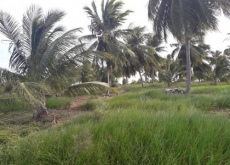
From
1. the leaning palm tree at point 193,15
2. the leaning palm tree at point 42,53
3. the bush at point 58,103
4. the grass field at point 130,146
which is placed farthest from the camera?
the leaning palm tree at point 193,15

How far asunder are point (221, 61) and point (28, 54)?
27882 millimetres

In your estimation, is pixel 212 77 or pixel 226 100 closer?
pixel 226 100

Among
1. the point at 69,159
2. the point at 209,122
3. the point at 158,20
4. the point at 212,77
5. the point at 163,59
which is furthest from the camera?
the point at 163,59

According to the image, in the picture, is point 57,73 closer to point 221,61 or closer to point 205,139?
point 205,139

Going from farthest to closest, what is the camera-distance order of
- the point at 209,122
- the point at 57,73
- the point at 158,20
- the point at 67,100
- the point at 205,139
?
the point at 158,20 → the point at 67,100 → the point at 57,73 → the point at 209,122 → the point at 205,139

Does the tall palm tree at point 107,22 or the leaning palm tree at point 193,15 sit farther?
the tall palm tree at point 107,22

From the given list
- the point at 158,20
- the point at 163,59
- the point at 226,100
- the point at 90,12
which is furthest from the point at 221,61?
the point at 226,100

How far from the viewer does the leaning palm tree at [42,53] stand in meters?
6.85

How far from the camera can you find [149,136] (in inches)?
101

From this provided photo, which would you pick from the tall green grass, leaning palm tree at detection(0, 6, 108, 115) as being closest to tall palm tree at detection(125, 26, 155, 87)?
leaning palm tree at detection(0, 6, 108, 115)

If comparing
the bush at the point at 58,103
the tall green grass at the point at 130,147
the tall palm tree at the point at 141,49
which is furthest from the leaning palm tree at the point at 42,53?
the tall palm tree at the point at 141,49

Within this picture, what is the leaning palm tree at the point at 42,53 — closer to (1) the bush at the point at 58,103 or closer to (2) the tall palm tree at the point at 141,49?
(1) the bush at the point at 58,103

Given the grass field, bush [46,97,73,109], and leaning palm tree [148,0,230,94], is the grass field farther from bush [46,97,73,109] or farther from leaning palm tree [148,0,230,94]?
leaning palm tree [148,0,230,94]

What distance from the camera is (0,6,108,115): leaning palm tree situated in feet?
22.5
